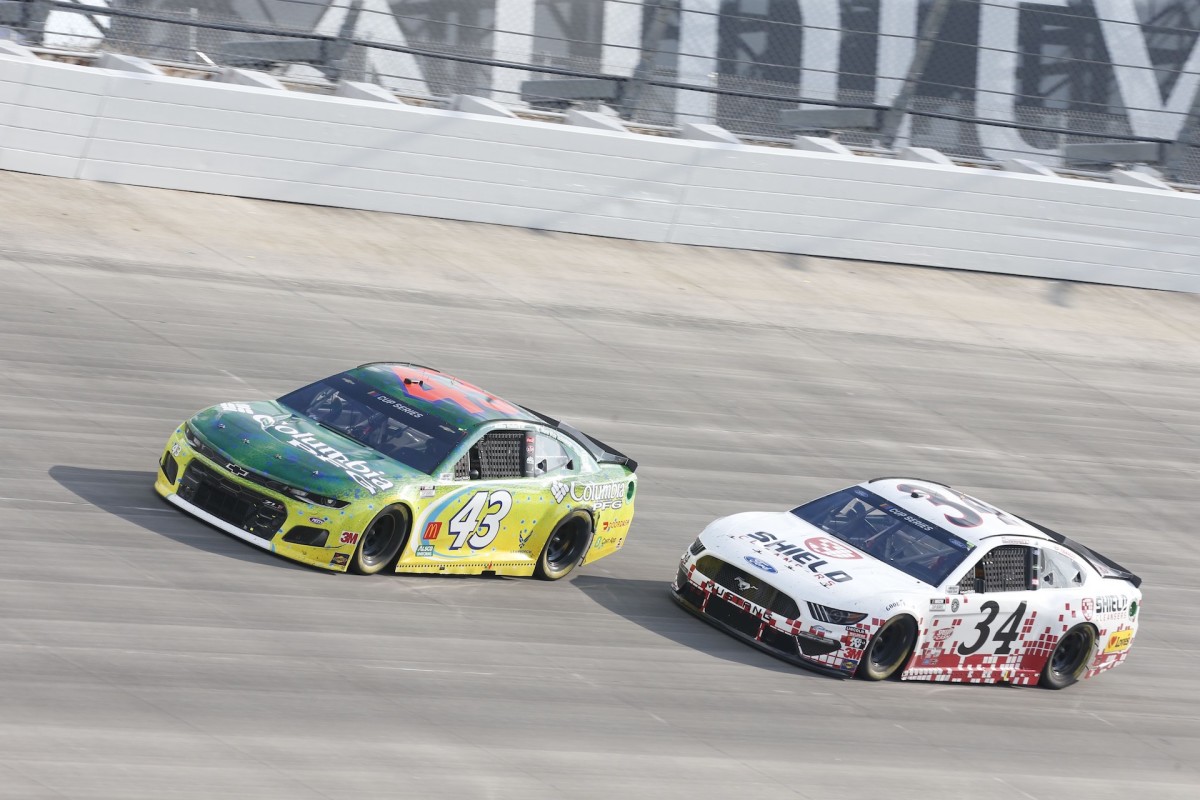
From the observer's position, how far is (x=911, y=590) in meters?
10.7

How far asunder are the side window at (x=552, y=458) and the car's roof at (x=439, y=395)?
187 mm

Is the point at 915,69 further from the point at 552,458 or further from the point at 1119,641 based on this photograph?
the point at 552,458

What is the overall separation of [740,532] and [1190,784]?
10.9 ft

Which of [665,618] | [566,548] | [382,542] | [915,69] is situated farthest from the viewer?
[915,69]

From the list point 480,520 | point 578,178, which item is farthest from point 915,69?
point 480,520

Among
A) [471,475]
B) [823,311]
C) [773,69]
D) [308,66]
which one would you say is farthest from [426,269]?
[471,475]

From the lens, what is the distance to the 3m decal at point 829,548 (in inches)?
434

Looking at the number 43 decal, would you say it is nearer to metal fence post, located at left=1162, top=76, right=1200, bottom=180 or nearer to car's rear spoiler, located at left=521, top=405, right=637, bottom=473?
car's rear spoiler, located at left=521, top=405, right=637, bottom=473

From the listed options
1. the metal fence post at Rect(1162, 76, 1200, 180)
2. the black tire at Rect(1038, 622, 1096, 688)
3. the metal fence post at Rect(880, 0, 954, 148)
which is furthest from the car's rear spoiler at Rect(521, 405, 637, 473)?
the metal fence post at Rect(1162, 76, 1200, 180)

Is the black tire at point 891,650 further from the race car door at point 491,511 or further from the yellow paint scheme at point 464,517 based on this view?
the race car door at point 491,511

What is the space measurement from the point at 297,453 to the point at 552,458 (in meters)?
1.97

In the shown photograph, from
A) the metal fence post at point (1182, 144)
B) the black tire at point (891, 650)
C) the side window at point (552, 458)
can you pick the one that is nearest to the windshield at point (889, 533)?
the black tire at point (891, 650)

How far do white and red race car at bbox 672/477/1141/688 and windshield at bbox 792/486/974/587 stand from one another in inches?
0.4

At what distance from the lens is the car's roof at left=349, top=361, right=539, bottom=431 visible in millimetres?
10961
